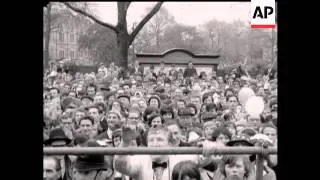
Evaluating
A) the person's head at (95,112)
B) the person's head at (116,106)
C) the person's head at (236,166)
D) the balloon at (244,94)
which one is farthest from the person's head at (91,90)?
the person's head at (236,166)

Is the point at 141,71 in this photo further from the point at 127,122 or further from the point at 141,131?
the point at 141,131

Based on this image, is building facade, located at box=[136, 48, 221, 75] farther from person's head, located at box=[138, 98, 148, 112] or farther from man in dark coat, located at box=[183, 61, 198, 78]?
person's head, located at box=[138, 98, 148, 112]

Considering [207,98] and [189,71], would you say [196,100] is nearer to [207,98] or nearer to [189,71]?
[207,98]

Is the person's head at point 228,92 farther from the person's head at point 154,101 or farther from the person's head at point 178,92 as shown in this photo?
the person's head at point 154,101

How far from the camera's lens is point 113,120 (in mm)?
4445

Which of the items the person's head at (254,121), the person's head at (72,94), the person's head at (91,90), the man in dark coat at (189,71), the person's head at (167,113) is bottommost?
the person's head at (254,121)

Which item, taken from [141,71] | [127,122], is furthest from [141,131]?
[141,71]

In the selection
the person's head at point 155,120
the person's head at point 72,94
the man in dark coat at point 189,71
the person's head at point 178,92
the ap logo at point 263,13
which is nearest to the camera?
the ap logo at point 263,13

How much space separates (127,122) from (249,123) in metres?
1.11

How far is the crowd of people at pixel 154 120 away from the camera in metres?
3.00

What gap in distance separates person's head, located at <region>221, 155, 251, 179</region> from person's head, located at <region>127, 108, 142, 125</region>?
1.49m

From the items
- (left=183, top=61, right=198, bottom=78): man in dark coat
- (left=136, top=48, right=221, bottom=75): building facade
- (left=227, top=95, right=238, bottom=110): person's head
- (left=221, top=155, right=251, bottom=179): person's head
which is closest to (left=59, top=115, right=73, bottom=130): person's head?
(left=136, top=48, right=221, bottom=75): building facade

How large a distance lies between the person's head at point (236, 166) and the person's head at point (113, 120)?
1430 mm
